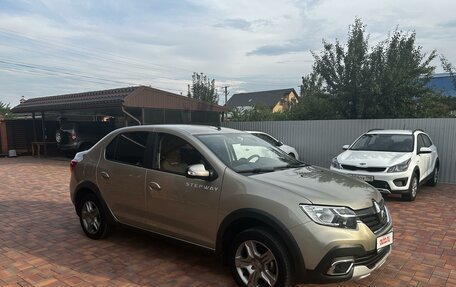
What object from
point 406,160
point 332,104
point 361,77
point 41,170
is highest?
point 361,77

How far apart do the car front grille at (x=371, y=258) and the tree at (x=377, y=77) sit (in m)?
11.1

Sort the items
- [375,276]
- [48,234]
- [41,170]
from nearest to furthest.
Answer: [375,276]
[48,234]
[41,170]

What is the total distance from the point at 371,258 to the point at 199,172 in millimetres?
1766

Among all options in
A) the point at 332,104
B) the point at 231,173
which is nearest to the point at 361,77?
the point at 332,104

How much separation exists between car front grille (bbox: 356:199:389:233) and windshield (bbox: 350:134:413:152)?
5.32 metres

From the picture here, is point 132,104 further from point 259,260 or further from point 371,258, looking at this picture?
point 371,258

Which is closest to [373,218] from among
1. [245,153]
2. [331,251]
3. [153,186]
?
[331,251]

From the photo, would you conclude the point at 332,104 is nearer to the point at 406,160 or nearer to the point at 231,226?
the point at 406,160

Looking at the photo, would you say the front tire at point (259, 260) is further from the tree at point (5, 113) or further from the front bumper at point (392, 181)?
the tree at point (5, 113)

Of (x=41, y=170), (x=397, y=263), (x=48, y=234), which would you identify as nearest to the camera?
(x=397, y=263)

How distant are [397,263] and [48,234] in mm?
4819

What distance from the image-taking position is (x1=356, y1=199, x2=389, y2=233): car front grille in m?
Answer: 3.25

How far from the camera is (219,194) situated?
3.56 metres

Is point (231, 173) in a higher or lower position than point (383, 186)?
higher
